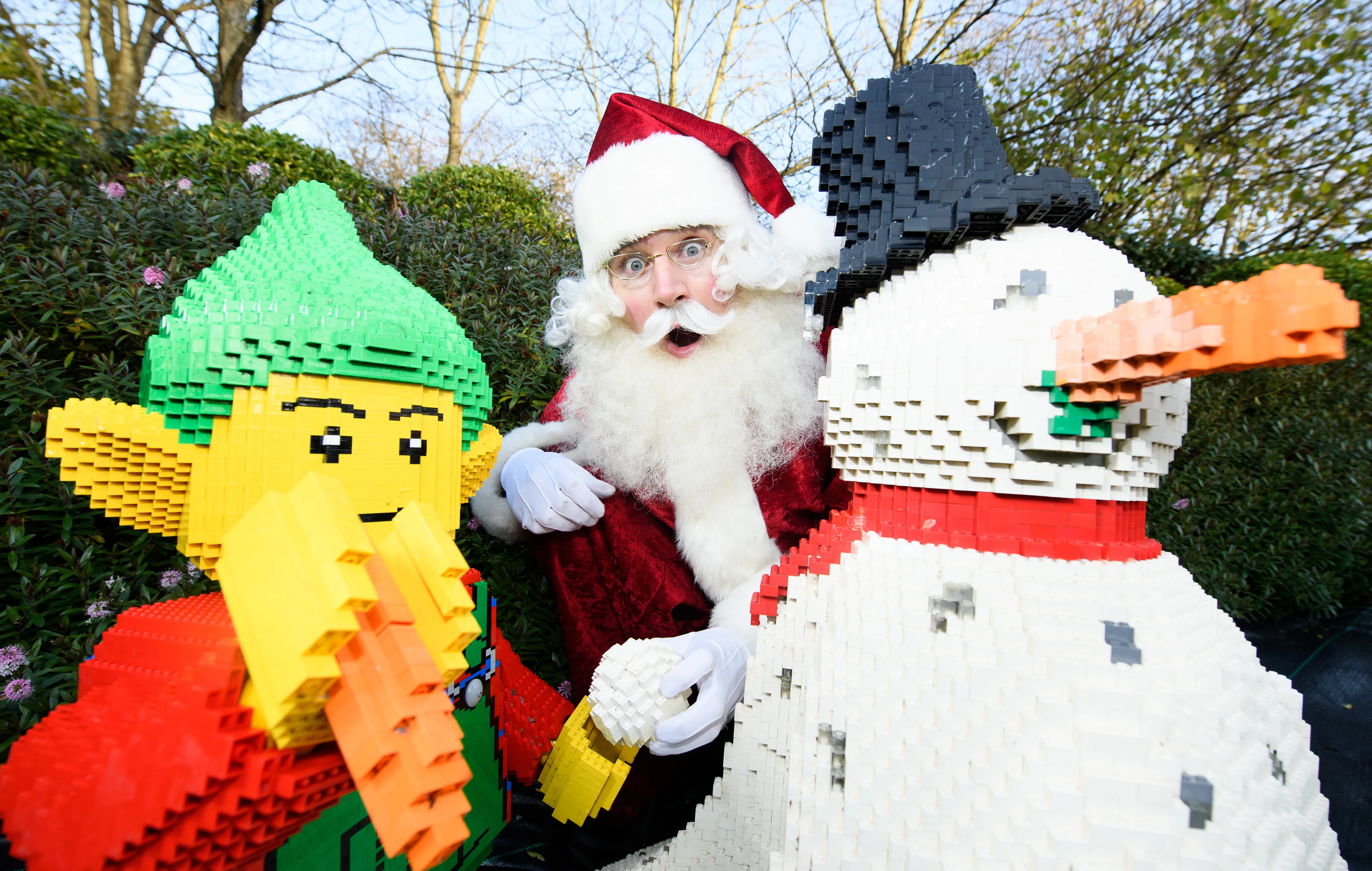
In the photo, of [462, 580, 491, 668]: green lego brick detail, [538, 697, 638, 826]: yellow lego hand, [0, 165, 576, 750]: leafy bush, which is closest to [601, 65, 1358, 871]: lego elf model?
[538, 697, 638, 826]: yellow lego hand

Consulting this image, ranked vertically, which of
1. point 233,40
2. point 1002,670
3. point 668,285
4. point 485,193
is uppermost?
point 233,40

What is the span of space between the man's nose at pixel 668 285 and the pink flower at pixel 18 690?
1369mm

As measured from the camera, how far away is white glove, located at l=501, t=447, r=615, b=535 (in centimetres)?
151

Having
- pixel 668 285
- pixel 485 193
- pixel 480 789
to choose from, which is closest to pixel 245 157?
pixel 485 193

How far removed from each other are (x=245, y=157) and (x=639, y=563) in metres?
3.16

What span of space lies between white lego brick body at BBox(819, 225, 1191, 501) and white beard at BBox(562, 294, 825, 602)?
47 centimetres

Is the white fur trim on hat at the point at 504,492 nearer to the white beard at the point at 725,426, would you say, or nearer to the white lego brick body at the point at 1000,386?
the white beard at the point at 725,426

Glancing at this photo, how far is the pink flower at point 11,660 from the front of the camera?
1114 mm

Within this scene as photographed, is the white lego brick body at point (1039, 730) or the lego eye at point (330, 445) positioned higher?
the lego eye at point (330, 445)

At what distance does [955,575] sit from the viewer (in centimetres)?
90

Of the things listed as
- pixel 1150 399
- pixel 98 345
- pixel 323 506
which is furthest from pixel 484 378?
pixel 1150 399

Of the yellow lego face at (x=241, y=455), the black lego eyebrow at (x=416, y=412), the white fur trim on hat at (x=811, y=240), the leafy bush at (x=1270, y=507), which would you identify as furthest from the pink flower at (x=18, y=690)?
the leafy bush at (x=1270, y=507)

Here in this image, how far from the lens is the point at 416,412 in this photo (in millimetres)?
1011

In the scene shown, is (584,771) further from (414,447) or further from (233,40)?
(233,40)
